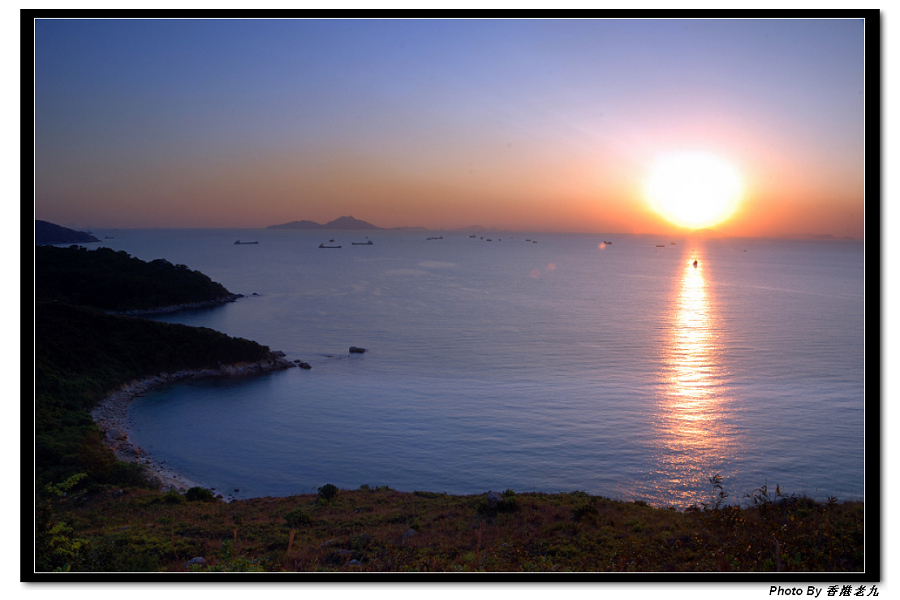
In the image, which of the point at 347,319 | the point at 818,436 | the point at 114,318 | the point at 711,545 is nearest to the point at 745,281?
the point at 347,319

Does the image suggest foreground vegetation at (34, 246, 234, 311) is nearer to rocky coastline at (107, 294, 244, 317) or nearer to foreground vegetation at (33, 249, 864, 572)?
rocky coastline at (107, 294, 244, 317)

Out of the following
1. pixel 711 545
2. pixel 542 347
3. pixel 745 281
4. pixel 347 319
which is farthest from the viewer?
pixel 745 281

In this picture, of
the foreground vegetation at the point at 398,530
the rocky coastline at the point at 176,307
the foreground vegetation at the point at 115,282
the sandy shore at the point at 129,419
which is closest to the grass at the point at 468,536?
the foreground vegetation at the point at 398,530

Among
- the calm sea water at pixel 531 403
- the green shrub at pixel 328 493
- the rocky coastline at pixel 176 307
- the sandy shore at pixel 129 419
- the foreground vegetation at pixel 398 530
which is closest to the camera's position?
the foreground vegetation at pixel 398 530

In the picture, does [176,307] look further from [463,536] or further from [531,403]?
[463,536]

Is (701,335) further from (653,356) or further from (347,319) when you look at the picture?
(347,319)

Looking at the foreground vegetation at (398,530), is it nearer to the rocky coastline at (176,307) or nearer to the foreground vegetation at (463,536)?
the foreground vegetation at (463,536)

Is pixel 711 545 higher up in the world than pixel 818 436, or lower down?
higher up
